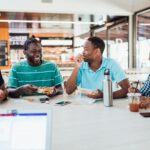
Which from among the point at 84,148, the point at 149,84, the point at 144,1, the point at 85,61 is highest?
the point at 144,1

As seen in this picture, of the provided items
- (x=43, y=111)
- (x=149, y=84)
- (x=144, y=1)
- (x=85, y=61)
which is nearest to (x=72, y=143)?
(x=43, y=111)

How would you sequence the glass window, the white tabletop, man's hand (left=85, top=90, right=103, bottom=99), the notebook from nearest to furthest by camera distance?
the notebook < the white tabletop < man's hand (left=85, top=90, right=103, bottom=99) < the glass window

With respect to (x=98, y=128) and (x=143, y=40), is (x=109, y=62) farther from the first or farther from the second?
(x=143, y=40)

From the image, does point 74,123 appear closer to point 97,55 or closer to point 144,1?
point 97,55

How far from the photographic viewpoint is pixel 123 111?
69.6 inches

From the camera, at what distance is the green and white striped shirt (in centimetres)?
273

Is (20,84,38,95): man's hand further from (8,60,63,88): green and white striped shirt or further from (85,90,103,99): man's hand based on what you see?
(85,90,103,99): man's hand

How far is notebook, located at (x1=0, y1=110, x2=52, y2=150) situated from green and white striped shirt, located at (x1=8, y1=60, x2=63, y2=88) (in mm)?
1773

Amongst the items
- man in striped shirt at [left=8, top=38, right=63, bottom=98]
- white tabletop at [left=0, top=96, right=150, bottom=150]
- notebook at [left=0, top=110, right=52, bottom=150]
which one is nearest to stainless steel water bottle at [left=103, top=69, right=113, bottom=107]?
white tabletop at [left=0, top=96, right=150, bottom=150]

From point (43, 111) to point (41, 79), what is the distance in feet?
6.19

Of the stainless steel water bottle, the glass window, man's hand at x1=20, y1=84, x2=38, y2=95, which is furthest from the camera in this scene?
the glass window

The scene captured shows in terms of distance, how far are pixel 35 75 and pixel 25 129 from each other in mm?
1895

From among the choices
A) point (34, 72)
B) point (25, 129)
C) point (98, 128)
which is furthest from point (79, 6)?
point (25, 129)

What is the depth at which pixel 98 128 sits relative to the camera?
1393 mm
